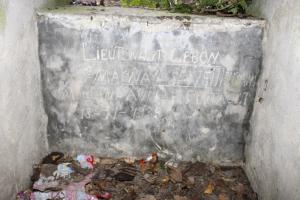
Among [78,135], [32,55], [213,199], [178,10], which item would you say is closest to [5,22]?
[32,55]

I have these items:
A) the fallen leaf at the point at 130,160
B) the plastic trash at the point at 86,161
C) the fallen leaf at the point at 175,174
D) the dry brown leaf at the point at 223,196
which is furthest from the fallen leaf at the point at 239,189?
the plastic trash at the point at 86,161

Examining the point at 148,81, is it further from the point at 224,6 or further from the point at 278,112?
the point at 278,112

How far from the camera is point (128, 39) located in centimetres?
346

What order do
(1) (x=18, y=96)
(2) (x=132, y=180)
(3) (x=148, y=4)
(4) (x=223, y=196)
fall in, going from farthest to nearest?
(3) (x=148, y=4) < (2) (x=132, y=180) < (4) (x=223, y=196) < (1) (x=18, y=96)

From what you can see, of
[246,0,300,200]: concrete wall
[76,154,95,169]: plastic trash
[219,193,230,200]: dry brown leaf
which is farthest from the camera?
[76,154,95,169]: plastic trash

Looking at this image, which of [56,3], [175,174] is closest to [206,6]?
[56,3]

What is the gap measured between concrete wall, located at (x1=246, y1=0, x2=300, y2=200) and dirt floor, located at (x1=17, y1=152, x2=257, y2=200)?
358mm

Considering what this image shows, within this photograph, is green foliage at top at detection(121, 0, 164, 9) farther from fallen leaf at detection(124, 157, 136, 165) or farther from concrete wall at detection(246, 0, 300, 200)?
fallen leaf at detection(124, 157, 136, 165)

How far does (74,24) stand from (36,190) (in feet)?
5.71

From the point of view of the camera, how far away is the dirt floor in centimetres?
347

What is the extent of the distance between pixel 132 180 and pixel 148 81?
3.64 feet

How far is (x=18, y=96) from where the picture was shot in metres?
3.12

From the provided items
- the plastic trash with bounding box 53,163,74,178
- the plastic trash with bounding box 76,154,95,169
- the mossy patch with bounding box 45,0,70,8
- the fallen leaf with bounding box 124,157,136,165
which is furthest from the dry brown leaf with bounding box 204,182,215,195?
the mossy patch with bounding box 45,0,70,8

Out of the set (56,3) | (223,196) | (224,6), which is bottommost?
(223,196)
